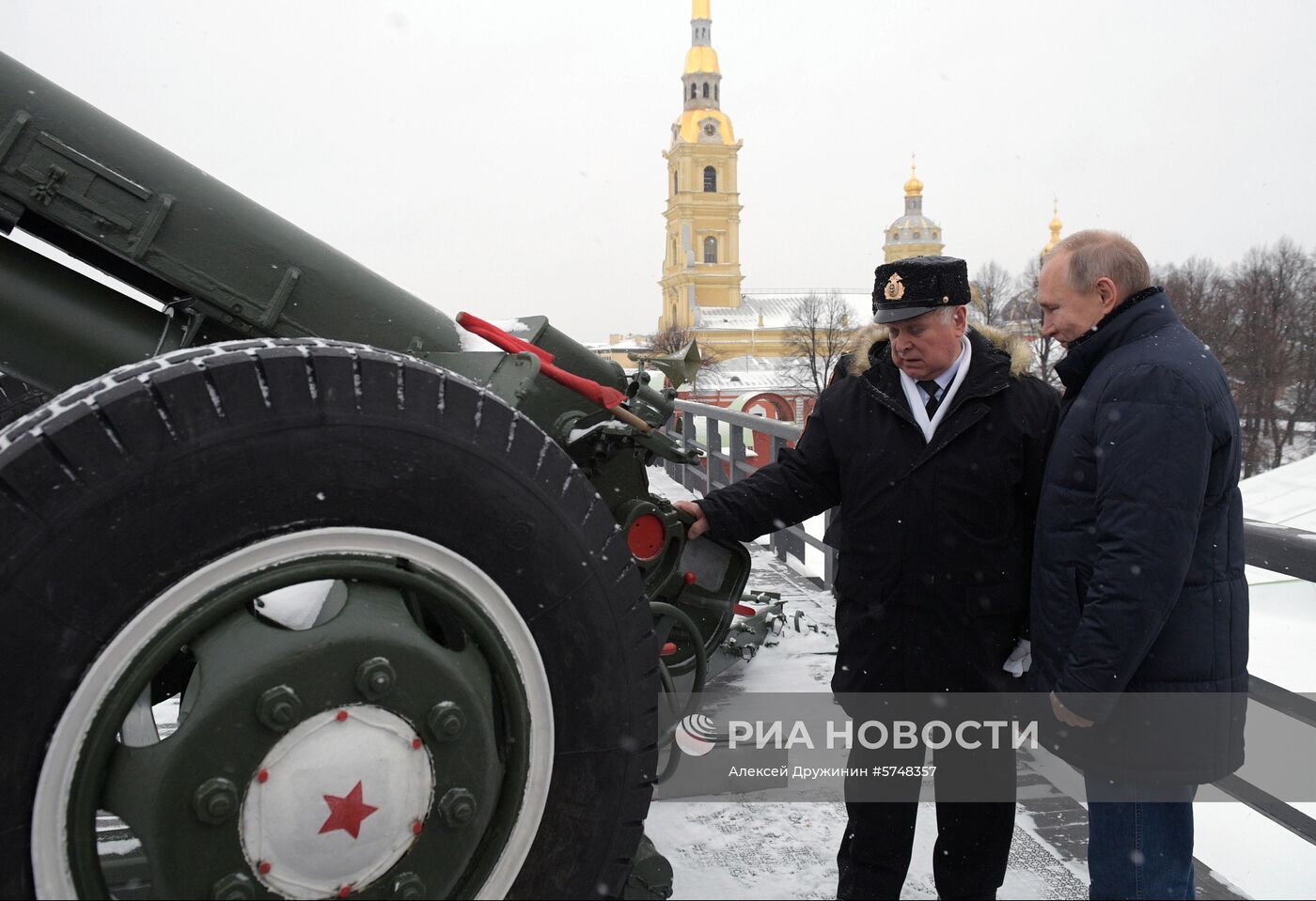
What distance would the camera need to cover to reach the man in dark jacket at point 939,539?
237 centimetres

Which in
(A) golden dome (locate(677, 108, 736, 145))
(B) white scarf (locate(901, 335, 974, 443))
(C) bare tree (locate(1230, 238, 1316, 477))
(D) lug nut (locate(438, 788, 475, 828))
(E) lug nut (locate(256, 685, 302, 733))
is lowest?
(D) lug nut (locate(438, 788, 475, 828))

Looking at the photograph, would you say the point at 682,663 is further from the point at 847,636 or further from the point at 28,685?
the point at 28,685

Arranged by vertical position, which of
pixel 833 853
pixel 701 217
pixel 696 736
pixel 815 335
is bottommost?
pixel 833 853

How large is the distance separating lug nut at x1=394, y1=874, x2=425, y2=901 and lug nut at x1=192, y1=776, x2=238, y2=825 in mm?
269

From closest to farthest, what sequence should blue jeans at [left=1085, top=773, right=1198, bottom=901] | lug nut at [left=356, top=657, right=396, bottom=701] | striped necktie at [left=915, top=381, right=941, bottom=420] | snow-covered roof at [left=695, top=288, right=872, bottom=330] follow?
lug nut at [left=356, top=657, right=396, bottom=701]
blue jeans at [left=1085, top=773, right=1198, bottom=901]
striped necktie at [left=915, top=381, right=941, bottom=420]
snow-covered roof at [left=695, top=288, right=872, bottom=330]

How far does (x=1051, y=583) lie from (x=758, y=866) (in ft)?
3.48

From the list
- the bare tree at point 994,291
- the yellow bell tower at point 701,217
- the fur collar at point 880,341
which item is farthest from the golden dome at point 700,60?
the fur collar at point 880,341

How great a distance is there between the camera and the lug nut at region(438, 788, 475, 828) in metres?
1.35

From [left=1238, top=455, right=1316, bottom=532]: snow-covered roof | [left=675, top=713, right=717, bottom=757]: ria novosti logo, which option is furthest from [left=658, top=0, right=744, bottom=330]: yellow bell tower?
[left=675, top=713, right=717, bottom=757]: ria novosti logo

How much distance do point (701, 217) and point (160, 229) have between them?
3070 inches

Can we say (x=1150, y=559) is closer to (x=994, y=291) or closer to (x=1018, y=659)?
(x=1018, y=659)

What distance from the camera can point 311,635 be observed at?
1284 mm

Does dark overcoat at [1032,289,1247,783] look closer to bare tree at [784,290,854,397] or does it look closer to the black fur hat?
the black fur hat

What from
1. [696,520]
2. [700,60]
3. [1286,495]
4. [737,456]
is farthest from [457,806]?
[700,60]
